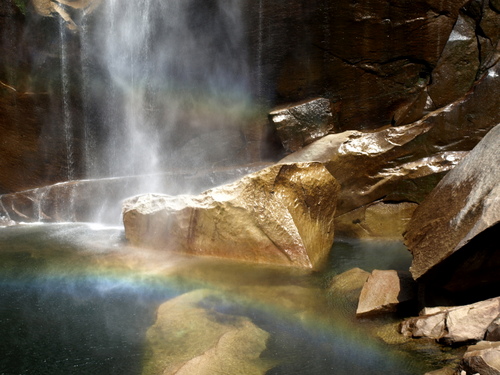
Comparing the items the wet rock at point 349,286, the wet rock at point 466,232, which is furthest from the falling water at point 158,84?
the wet rock at point 466,232

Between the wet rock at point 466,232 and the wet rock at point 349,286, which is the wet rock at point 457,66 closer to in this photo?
the wet rock at point 466,232

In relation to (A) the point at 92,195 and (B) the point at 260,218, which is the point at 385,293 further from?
(A) the point at 92,195

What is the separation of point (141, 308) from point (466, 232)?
293cm

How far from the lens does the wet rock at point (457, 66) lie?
6840mm

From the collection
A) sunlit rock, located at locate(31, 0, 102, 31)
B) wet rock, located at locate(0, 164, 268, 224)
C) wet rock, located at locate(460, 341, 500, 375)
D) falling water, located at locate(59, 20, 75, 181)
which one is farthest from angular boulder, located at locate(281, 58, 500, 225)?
sunlit rock, located at locate(31, 0, 102, 31)

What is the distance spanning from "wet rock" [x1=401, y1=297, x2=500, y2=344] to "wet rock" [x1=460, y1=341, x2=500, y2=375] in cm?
36

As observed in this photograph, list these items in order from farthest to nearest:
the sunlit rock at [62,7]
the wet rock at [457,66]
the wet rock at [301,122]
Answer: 1. the sunlit rock at [62,7]
2. the wet rock at [301,122]
3. the wet rock at [457,66]

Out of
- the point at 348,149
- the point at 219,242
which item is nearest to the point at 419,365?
the point at 219,242

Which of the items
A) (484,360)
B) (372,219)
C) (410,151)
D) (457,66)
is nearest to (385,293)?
(484,360)

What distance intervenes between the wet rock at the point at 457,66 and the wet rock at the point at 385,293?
13.4ft

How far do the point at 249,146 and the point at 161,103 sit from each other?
2.30 metres

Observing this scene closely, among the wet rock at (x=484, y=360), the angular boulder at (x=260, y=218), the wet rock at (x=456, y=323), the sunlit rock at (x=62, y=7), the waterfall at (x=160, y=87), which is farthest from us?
the sunlit rock at (x=62, y=7)

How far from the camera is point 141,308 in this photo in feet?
13.3

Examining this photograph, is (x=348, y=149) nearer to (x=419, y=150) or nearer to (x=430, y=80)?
(x=419, y=150)
